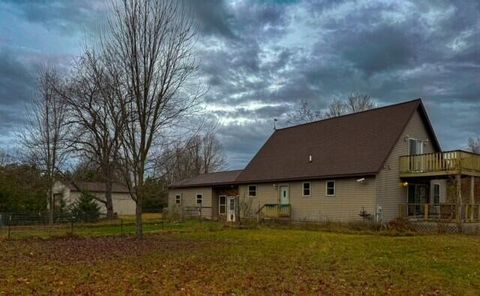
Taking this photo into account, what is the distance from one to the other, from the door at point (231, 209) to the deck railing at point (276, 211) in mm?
2991

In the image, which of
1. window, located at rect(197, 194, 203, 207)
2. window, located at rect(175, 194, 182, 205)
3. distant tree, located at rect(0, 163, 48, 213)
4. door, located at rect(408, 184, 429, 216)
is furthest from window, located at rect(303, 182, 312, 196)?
distant tree, located at rect(0, 163, 48, 213)

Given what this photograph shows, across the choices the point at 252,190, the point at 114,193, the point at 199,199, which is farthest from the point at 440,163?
the point at 114,193

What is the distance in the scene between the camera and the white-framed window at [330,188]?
90.6 ft

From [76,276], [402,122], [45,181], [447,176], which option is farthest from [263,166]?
[76,276]

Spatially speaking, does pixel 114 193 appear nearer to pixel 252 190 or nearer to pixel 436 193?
pixel 252 190

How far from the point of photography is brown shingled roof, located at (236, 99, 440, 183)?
26672mm

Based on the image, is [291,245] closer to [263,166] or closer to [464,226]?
[464,226]

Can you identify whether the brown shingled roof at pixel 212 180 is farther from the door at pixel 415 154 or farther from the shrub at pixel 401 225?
the shrub at pixel 401 225

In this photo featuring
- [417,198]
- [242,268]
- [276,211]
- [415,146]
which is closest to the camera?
[242,268]

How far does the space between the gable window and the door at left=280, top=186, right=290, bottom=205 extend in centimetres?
806

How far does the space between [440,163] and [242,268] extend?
57.2 feet

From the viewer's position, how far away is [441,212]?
2475 cm

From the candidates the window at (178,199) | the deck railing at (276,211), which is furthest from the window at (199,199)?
the deck railing at (276,211)

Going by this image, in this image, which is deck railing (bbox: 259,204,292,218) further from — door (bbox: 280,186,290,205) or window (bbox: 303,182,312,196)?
window (bbox: 303,182,312,196)
